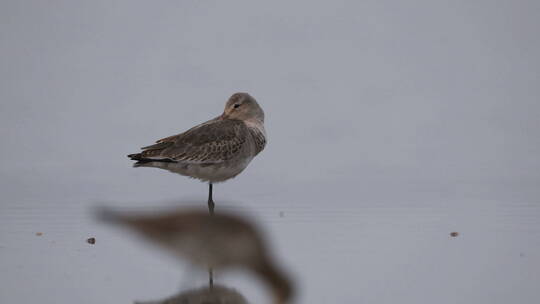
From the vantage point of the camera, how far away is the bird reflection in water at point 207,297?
5.02 m

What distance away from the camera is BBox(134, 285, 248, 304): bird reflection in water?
198 inches

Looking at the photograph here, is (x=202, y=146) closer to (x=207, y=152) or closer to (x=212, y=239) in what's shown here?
(x=207, y=152)

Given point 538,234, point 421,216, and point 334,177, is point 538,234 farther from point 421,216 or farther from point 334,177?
point 334,177

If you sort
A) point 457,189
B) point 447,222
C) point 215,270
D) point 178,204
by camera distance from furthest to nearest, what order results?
point 457,189 → point 178,204 → point 447,222 → point 215,270

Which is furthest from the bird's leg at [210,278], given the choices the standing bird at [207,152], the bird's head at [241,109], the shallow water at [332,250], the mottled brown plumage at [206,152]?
the bird's head at [241,109]

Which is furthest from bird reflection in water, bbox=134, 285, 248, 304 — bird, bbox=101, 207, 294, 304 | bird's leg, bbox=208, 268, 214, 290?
bird, bbox=101, 207, 294, 304

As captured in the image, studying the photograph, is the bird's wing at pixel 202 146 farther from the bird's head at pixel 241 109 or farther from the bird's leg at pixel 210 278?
the bird's leg at pixel 210 278

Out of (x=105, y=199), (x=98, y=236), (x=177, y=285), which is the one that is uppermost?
(x=105, y=199)

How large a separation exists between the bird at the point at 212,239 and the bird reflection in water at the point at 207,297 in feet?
0.79

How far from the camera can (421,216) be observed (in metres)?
7.77

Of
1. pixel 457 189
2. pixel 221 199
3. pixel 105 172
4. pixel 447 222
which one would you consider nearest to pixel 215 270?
pixel 447 222

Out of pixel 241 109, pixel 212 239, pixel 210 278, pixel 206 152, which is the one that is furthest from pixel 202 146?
pixel 210 278

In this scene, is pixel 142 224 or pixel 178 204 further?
pixel 178 204

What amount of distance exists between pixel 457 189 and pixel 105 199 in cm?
359
